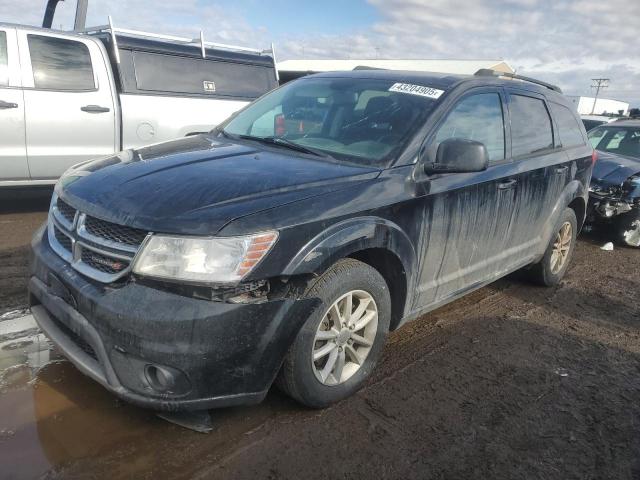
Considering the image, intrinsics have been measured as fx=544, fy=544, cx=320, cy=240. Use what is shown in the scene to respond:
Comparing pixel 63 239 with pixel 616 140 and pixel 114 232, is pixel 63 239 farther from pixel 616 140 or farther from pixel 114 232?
pixel 616 140

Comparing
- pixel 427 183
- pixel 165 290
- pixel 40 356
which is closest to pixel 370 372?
pixel 427 183

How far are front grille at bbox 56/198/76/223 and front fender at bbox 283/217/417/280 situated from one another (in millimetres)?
1187

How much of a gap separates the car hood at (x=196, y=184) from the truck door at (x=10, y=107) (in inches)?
122

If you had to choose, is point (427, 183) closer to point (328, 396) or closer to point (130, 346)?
point (328, 396)

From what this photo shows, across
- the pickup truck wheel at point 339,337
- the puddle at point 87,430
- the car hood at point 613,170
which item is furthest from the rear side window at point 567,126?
the puddle at point 87,430

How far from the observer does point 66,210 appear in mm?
2871

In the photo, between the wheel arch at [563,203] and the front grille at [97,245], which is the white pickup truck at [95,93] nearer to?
the front grille at [97,245]

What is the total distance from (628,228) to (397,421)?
5.62m

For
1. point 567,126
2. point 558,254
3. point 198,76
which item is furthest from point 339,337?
point 198,76

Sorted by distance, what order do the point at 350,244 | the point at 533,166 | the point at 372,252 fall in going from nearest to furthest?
the point at 350,244 → the point at 372,252 → the point at 533,166

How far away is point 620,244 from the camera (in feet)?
23.8

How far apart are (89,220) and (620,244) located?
689 cm

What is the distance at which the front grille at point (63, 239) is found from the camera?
2.77 m

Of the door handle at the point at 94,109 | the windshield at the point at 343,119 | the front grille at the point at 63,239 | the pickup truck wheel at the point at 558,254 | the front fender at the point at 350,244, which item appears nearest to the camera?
the front fender at the point at 350,244
